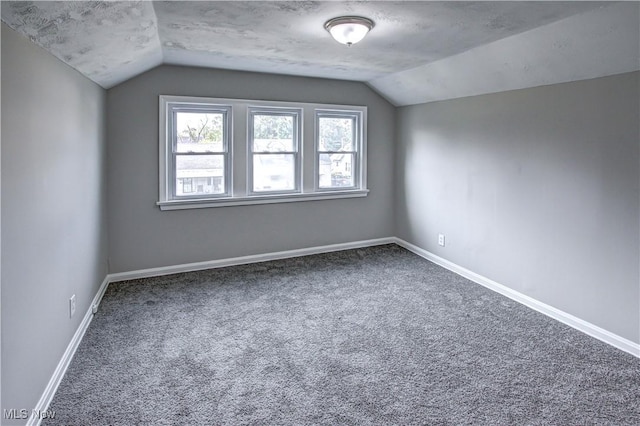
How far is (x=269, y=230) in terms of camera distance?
505cm

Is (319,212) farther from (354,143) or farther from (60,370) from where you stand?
(60,370)

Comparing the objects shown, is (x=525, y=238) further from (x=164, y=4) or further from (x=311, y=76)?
(x=164, y=4)

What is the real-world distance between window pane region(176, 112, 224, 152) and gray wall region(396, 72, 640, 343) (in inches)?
99.2

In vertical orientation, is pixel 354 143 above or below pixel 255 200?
above

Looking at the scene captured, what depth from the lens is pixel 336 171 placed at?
217 inches

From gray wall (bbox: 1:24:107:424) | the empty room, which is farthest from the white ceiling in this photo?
gray wall (bbox: 1:24:107:424)

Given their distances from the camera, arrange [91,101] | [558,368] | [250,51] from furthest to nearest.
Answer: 1. [250,51]
2. [91,101]
3. [558,368]

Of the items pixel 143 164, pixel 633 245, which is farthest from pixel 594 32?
pixel 143 164

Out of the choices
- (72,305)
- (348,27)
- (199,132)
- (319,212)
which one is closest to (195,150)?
(199,132)

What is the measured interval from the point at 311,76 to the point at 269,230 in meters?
1.95

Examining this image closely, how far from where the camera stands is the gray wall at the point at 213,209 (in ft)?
13.9

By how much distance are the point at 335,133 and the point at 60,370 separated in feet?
13.1
